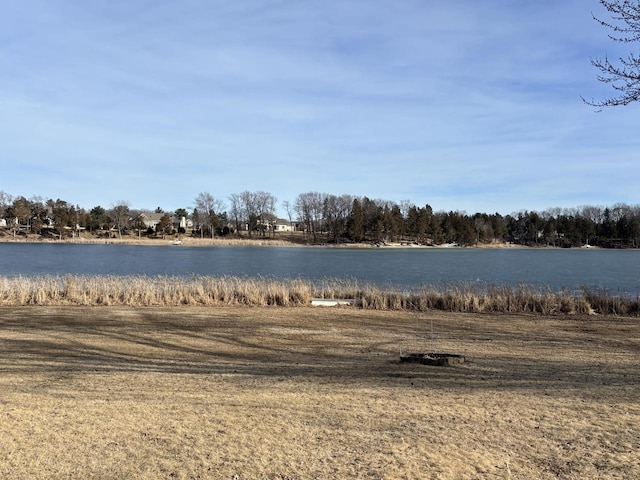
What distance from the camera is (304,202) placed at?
124 meters

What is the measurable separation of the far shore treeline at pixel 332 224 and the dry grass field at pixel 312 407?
93.4m

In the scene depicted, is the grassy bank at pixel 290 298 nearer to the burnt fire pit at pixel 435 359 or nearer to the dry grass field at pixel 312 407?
the dry grass field at pixel 312 407

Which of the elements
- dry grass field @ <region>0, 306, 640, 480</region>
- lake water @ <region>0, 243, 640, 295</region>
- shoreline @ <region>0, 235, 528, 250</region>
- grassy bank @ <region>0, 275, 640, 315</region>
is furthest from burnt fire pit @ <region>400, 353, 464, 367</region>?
shoreline @ <region>0, 235, 528, 250</region>

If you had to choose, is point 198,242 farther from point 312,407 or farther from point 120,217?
point 312,407

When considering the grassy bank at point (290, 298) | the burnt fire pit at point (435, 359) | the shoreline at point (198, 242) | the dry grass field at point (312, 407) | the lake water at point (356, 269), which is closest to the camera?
the dry grass field at point (312, 407)

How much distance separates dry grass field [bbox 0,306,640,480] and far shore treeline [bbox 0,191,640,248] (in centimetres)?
9337


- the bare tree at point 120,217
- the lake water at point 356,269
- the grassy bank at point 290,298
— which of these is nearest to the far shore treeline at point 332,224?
the bare tree at point 120,217

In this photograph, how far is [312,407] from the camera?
6.09 meters

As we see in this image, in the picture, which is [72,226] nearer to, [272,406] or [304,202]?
[304,202]

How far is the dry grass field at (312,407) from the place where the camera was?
4410 mm

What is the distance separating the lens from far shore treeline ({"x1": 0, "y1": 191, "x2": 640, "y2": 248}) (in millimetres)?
105750

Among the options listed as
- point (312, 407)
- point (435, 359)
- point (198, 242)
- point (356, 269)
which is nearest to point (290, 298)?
point (435, 359)

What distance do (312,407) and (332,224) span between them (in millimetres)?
110645

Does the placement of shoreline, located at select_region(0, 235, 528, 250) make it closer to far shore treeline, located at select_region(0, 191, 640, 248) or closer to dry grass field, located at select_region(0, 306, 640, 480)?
far shore treeline, located at select_region(0, 191, 640, 248)
